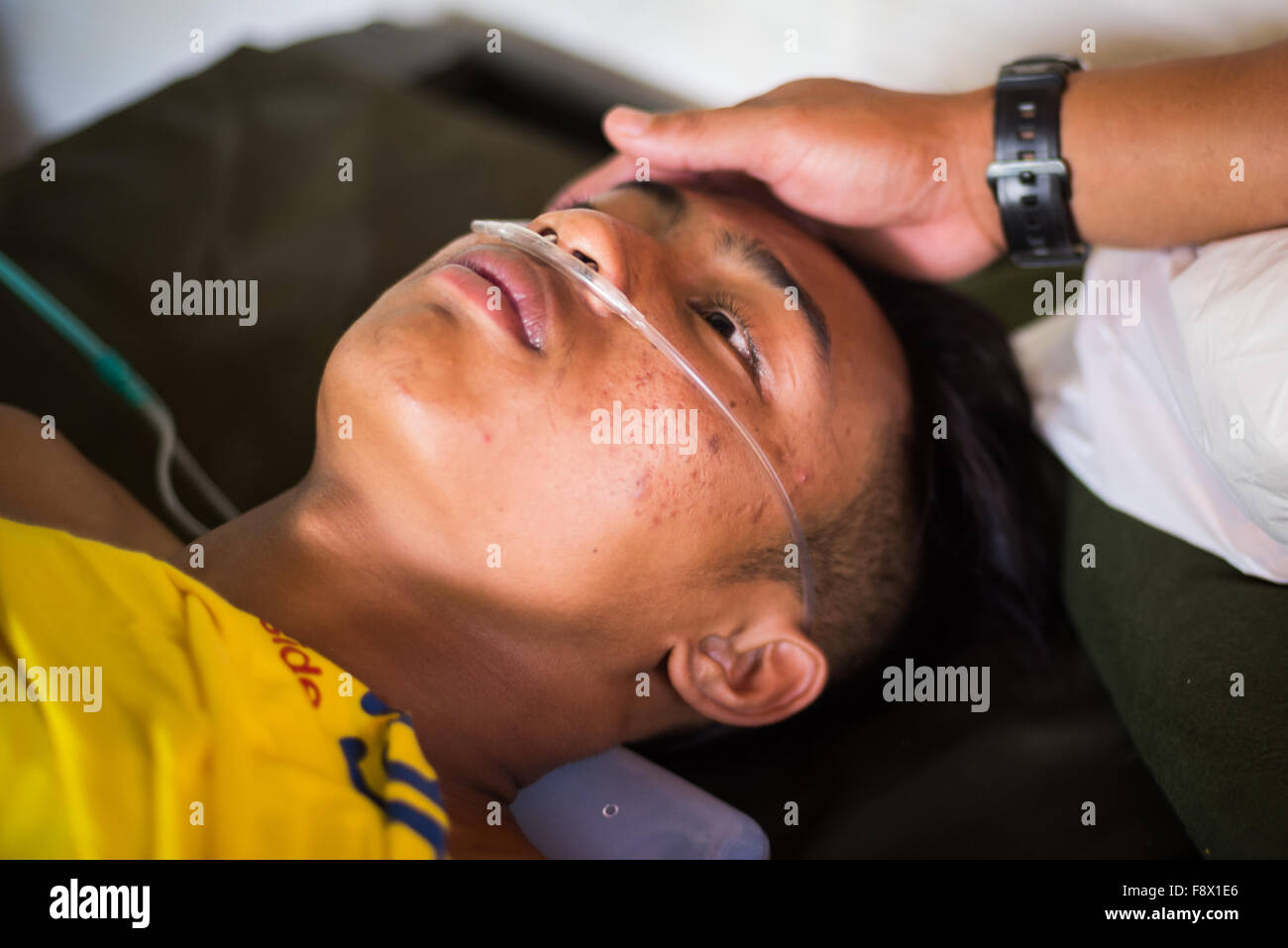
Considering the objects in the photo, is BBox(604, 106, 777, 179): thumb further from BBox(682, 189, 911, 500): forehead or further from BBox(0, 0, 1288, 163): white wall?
BBox(0, 0, 1288, 163): white wall

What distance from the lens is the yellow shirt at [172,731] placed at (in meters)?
0.90

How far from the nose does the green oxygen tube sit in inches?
28.4

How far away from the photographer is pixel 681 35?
2.32m

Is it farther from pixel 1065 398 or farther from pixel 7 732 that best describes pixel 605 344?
pixel 1065 398

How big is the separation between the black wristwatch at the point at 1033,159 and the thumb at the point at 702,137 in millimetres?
324

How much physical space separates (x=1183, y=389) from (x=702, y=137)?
2.40 feet

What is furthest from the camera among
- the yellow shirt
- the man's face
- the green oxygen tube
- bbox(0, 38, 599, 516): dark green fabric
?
bbox(0, 38, 599, 516): dark green fabric

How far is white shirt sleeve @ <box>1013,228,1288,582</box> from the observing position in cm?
112

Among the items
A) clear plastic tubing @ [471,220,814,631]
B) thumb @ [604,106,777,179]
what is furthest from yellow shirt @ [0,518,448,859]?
thumb @ [604,106,777,179]

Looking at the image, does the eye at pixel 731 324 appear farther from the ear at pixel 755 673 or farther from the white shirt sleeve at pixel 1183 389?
the white shirt sleeve at pixel 1183 389

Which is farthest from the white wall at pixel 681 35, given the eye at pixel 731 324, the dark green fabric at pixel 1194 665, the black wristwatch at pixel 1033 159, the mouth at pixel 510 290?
the mouth at pixel 510 290

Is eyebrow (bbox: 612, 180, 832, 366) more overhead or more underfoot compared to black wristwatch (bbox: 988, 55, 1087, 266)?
more underfoot

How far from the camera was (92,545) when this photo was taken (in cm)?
112

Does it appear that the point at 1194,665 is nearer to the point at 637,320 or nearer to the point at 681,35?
the point at 637,320
